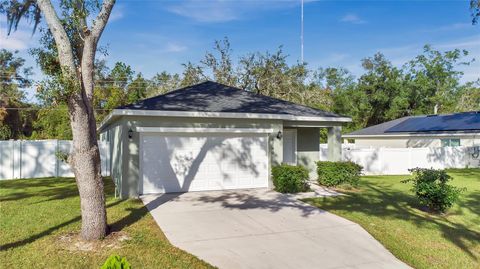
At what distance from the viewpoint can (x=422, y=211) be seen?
32.4ft

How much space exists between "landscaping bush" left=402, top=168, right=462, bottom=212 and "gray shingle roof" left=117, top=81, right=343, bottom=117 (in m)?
4.82

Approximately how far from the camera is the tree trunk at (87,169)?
6.32 m

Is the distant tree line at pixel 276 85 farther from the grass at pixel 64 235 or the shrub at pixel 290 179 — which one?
the shrub at pixel 290 179

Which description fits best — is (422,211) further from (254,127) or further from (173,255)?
(173,255)

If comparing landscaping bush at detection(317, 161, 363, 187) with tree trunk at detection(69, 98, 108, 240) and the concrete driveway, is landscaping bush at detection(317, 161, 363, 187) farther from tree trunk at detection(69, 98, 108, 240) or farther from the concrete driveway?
tree trunk at detection(69, 98, 108, 240)

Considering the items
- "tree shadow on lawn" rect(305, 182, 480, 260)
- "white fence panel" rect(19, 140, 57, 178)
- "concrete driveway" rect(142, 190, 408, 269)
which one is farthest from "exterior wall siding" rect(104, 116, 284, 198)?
"white fence panel" rect(19, 140, 57, 178)

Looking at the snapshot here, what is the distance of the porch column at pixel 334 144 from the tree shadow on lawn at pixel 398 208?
1.98 meters

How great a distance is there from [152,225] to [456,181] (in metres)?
14.4

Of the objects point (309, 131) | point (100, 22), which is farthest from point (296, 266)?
point (309, 131)

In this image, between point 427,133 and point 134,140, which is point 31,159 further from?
point 427,133

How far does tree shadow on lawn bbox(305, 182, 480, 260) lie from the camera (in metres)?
7.78

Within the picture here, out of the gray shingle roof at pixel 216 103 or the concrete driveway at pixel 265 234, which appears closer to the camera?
the concrete driveway at pixel 265 234

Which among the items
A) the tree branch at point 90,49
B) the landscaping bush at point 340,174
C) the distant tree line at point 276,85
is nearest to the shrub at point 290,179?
the landscaping bush at point 340,174

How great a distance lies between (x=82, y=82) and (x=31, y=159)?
11.7 m
